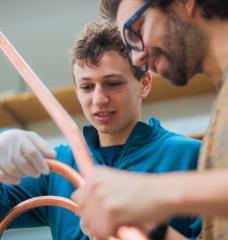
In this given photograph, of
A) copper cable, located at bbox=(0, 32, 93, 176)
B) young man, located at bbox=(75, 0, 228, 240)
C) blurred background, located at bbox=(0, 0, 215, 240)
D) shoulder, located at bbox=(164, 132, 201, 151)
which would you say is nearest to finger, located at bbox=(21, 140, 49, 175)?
copper cable, located at bbox=(0, 32, 93, 176)

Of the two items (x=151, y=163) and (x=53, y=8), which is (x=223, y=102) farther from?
(x=53, y=8)

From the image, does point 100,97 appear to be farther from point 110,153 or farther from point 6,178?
point 6,178

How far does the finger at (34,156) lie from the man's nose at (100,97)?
1.31 feet

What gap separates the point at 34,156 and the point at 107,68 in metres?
0.49

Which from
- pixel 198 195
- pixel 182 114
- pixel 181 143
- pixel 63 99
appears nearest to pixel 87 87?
pixel 181 143

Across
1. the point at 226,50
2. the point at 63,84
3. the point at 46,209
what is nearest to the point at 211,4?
the point at 226,50

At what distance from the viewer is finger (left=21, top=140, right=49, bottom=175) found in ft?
2.89

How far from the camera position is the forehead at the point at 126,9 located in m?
1.00

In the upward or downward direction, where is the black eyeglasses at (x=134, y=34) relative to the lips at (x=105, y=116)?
upward

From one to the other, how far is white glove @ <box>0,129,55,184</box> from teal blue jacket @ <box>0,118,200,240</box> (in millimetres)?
265

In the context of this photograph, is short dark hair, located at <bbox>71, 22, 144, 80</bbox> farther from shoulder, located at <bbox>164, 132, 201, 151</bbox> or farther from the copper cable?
the copper cable

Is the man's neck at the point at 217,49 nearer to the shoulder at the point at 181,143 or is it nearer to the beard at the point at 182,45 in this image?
the beard at the point at 182,45

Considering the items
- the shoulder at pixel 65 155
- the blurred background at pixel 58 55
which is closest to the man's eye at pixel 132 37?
the shoulder at pixel 65 155

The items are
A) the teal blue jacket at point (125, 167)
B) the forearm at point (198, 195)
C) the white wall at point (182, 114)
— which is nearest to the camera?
the forearm at point (198, 195)
